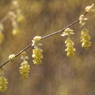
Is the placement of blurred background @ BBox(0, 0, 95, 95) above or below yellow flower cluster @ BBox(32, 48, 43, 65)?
above

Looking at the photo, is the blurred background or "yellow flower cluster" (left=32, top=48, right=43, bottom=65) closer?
"yellow flower cluster" (left=32, top=48, right=43, bottom=65)

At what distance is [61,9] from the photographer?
595cm

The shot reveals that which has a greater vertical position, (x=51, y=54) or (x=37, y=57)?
(x=51, y=54)

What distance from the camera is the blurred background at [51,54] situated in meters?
5.87

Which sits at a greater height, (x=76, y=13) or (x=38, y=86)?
(x=76, y=13)

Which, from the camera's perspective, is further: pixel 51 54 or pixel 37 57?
pixel 51 54

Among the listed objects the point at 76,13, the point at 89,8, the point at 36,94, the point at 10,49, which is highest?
the point at 76,13

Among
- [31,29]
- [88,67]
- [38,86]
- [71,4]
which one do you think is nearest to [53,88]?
[38,86]

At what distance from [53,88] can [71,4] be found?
150 cm

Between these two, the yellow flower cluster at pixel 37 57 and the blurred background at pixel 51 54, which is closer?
the yellow flower cluster at pixel 37 57

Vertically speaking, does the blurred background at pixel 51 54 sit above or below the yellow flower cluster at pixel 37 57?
above

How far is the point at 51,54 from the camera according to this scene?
6062mm

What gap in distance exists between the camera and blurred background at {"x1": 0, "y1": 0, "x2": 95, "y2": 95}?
19.3 ft

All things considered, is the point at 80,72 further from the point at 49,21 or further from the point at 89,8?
the point at 89,8
